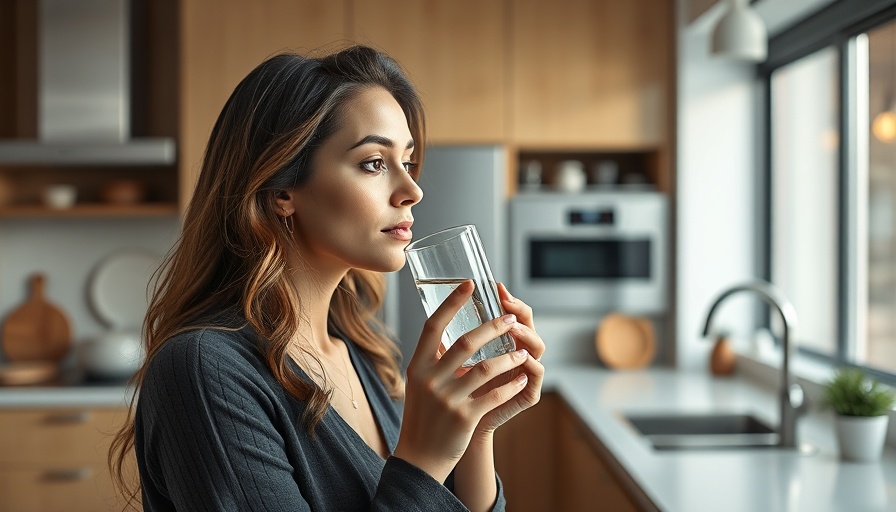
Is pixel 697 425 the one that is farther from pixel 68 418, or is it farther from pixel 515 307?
pixel 68 418

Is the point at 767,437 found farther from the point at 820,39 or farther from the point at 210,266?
the point at 210,266

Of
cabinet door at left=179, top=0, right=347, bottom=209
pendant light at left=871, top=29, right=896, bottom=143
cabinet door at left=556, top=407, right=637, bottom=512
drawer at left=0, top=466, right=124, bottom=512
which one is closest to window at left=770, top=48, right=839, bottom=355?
pendant light at left=871, top=29, right=896, bottom=143

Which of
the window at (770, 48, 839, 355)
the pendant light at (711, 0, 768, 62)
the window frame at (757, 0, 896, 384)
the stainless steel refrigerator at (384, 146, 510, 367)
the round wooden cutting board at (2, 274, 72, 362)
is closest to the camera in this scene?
the pendant light at (711, 0, 768, 62)

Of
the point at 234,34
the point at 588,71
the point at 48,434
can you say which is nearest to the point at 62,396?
the point at 48,434

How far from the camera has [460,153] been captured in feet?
11.6

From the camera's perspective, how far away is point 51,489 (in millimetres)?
3232

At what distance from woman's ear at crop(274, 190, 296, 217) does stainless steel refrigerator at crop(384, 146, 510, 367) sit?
227cm

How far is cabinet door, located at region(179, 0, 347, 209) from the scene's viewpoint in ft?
11.6

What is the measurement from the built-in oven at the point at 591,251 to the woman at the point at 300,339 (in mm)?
2302

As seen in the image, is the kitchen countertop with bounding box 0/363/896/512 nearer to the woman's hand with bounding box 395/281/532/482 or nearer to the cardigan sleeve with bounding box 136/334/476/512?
the cardigan sleeve with bounding box 136/334/476/512

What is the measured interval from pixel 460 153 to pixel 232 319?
248 centimetres

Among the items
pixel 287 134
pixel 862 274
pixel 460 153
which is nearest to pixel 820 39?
pixel 862 274

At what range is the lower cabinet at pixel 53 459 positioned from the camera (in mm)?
3197

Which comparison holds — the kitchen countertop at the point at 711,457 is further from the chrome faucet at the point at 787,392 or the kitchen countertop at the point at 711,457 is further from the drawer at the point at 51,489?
the drawer at the point at 51,489
